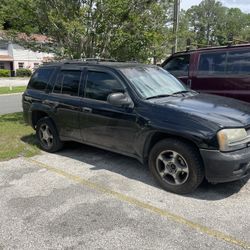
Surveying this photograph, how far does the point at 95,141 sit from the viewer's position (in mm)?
5180

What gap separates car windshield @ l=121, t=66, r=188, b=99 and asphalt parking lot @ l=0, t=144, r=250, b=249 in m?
1.26

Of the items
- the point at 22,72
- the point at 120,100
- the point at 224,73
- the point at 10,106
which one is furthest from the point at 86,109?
the point at 22,72

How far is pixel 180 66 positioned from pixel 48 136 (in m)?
3.53

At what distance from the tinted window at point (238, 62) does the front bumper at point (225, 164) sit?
298 cm

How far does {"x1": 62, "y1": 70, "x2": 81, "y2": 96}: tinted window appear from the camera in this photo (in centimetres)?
541

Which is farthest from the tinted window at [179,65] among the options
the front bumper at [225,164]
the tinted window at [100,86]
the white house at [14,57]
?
the white house at [14,57]

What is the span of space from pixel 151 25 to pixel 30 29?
3325 mm

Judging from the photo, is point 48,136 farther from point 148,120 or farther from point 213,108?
point 213,108

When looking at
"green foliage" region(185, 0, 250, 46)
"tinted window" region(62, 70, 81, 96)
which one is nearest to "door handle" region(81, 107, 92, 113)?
"tinted window" region(62, 70, 81, 96)

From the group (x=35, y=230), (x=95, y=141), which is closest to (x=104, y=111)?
(x=95, y=141)

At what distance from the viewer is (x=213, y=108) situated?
14.1ft

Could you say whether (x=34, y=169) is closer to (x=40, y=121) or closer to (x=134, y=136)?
(x=40, y=121)

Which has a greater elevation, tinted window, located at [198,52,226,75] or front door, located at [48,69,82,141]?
tinted window, located at [198,52,226,75]

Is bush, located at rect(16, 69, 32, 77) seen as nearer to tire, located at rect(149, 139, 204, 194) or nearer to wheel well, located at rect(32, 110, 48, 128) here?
wheel well, located at rect(32, 110, 48, 128)
